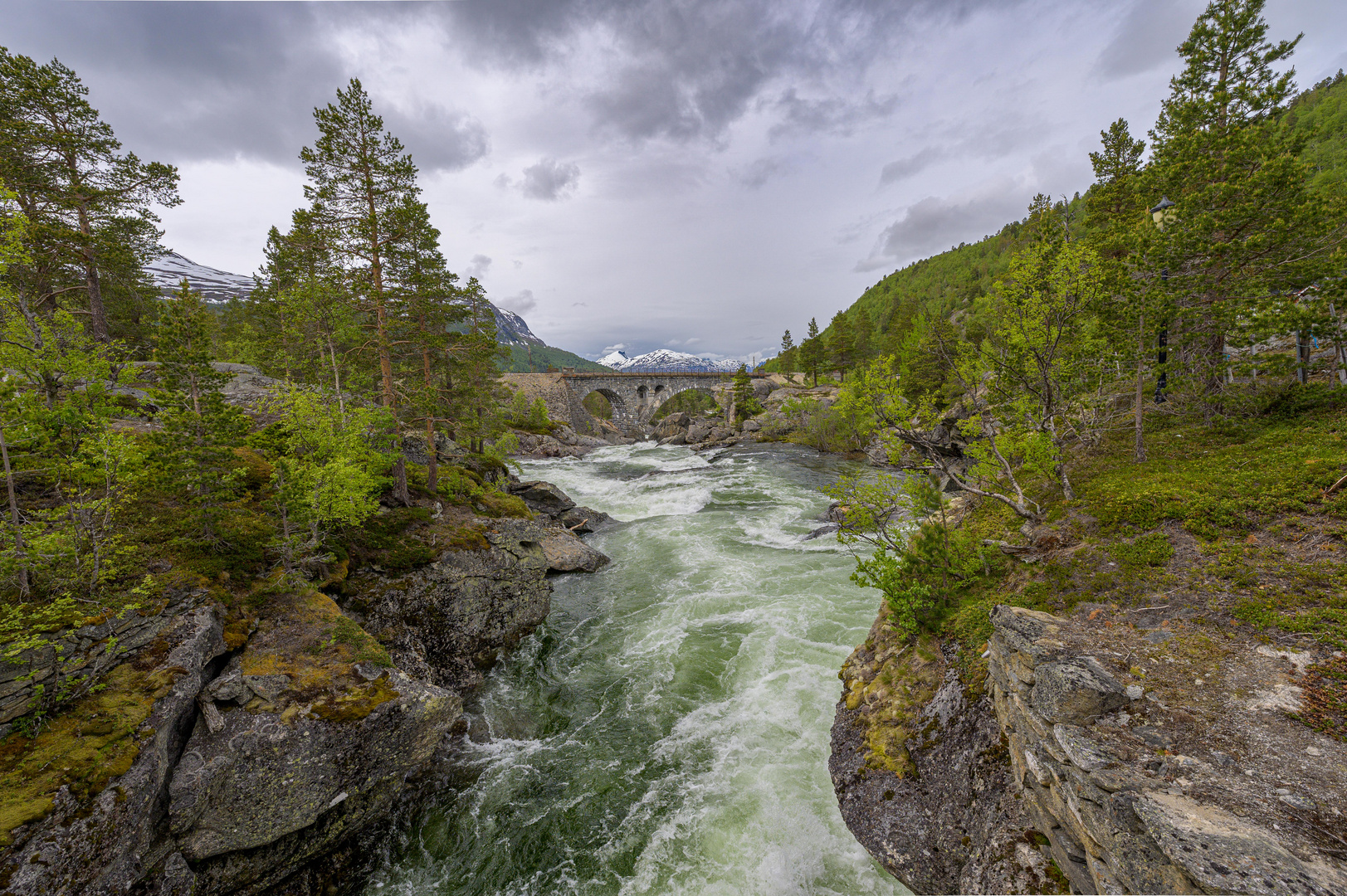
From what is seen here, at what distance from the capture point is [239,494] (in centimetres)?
1250

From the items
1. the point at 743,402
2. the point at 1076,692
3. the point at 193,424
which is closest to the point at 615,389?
the point at 743,402

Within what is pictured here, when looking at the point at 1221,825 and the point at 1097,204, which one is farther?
the point at 1097,204

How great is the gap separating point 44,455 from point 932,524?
65.2 feet

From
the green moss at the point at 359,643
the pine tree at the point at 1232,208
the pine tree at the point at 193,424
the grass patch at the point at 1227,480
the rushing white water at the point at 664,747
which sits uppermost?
the pine tree at the point at 1232,208

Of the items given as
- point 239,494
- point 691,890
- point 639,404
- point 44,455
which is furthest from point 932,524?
point 639,404

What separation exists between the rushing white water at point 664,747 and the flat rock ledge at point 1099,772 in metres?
1.60

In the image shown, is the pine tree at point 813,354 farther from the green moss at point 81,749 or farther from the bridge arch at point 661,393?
the green moss at point 81,749

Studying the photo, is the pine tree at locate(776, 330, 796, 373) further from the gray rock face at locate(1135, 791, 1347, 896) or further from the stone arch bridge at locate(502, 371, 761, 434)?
the gray rock face at locate(1135, 791, 1347, 896)

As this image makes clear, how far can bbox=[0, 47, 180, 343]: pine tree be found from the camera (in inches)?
680

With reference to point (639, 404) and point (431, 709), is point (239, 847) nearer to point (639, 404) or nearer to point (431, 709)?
point (431, 709)

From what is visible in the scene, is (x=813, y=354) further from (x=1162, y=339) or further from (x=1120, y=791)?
(x=1120, y=791)

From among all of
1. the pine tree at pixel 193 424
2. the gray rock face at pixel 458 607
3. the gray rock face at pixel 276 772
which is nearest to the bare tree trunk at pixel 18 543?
the pine tree at pixel 193 424

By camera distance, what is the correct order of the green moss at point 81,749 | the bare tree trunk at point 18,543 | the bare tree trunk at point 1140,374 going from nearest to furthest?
the green moss at point 81,749, the bare tree trunk at point 18,543, the bare tree trunk at point 1140,374

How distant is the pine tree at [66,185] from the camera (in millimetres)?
17266
